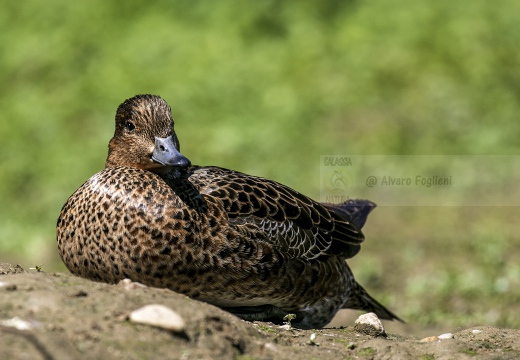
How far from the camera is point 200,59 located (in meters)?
12.7

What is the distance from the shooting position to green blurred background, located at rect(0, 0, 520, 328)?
8.58 metres

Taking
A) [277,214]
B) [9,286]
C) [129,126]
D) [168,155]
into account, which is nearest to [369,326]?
[277,214]

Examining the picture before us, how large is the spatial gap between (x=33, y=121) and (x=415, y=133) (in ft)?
15.4

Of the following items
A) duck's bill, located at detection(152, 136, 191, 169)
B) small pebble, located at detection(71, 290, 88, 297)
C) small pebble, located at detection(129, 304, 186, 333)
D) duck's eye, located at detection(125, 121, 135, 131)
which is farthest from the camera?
duck's eye, located at detection(125, 121, 135, 131)

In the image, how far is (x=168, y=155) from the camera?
496 centimetres

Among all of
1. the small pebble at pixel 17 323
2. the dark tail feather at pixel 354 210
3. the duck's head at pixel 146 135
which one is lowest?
the small pebble at pixel 17 323

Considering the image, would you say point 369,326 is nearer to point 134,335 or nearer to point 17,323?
point 134,335

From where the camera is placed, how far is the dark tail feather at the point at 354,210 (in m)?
6.30

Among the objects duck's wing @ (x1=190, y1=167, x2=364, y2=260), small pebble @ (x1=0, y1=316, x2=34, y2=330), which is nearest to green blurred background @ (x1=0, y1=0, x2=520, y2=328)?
duck's wing @ (x1=190, y1=167, x2=364, y2=260)

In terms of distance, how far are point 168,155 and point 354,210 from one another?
1.83 meters

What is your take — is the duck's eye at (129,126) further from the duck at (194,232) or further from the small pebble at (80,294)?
the small pebble at (80,294)
